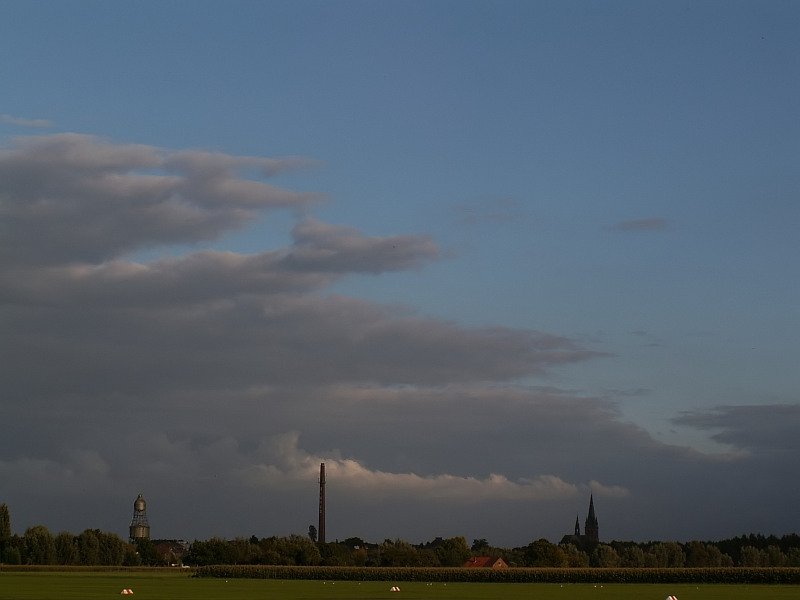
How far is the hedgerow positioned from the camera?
107 meters

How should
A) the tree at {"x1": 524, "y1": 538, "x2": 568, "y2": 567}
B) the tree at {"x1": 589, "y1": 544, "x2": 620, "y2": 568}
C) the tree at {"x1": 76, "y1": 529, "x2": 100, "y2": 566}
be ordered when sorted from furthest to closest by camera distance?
the tree at {"x1": 589, "y1": 544, "x2": 620, "y2": 568}
the tree at {"x1": 76, "y1": 529, "x2": 100, "y2": 566}
the tree at {"x1": 524, "y1": 538, "x2": 568, "y2": 567}

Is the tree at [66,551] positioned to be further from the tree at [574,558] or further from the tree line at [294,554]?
the tree at [574,558]

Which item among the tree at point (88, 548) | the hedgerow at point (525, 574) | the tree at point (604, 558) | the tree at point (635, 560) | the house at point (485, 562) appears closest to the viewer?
the hedgerow at point (525, 574)

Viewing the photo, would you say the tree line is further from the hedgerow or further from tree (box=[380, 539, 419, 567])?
the hedgerow

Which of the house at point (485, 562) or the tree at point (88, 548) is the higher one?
the tree at point (88, 548)

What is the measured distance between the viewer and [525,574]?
119 metres

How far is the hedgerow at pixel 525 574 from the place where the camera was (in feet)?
352

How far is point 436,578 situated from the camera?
120500 millimetres

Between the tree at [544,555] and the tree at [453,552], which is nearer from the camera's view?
the tree at [544,555]

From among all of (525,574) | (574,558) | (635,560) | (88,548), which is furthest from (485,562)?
(525,574)

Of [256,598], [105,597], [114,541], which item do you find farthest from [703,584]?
[114,541]

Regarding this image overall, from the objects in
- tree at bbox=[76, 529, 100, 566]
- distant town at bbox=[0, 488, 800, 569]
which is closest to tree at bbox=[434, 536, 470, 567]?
distant town at bbox=[0, 488, 800, 569]

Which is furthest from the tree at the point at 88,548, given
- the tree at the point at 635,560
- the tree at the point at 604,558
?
the tree at the point at 635,560

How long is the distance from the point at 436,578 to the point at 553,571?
1249cm
